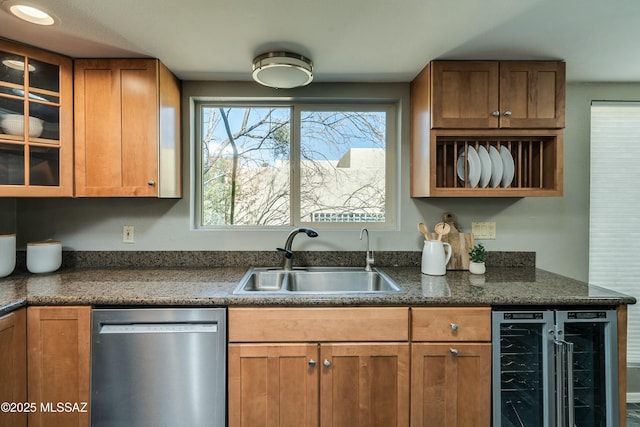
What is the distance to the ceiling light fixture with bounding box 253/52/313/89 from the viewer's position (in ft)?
5.22

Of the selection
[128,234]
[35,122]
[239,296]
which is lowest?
[239,296]

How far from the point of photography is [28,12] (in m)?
1.30

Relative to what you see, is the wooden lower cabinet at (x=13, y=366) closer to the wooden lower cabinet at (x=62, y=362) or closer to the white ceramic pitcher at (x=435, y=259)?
the wooden lower cabinet at (x=62, y=362)

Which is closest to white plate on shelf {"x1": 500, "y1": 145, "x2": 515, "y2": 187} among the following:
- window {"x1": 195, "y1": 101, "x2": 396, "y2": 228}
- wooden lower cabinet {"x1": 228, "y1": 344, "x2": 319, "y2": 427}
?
window {"x1": 195, "y1": 101, "x2": 396, "y2": 228}

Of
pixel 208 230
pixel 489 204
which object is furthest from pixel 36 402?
pixel 489 204

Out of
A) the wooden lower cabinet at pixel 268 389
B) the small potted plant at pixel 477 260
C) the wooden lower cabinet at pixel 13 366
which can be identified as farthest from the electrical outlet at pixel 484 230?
the wooden lower cabinet at pixel 13 366

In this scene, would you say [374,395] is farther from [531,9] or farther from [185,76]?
[185,76]

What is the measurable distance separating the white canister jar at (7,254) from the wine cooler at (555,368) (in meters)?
2.56

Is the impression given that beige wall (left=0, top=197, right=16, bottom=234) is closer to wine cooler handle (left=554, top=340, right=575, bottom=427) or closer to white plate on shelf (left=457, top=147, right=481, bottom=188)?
white plate on shelf (left=457, top=147, right=481, bottom=188)

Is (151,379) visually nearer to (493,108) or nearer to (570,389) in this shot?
(570,389)

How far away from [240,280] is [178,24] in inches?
50.5

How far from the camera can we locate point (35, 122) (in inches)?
62.7

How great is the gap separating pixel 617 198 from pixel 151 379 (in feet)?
9.80

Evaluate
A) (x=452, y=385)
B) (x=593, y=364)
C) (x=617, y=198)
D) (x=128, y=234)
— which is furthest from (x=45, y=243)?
(x=617, y=198)
